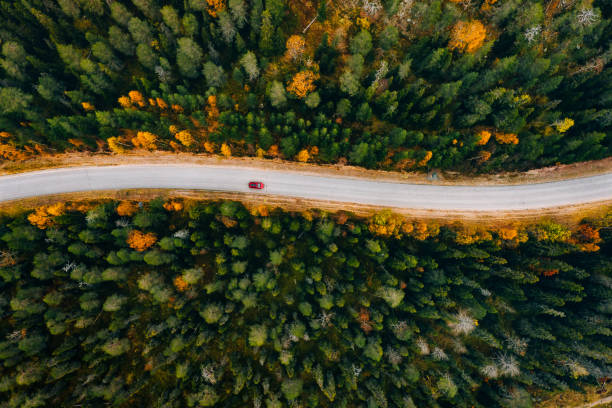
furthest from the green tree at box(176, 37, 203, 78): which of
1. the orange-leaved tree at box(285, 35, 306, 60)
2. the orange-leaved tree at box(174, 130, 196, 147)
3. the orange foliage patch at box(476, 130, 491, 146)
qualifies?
the orange foliage patch at box(476, 130, 491, 146)

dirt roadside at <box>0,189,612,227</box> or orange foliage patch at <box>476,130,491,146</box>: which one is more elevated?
orange foliage patch at <box>476,130,491,146</box>

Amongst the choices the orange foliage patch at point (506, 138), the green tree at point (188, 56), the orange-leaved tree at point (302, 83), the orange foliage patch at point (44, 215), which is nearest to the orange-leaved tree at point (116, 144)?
the orange foliage patch at point (44, 215)

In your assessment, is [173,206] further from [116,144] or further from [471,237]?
[471,237]

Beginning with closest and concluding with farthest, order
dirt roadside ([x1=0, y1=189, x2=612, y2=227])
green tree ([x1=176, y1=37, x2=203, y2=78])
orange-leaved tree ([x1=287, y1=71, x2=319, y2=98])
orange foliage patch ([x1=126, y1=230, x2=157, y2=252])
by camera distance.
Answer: orange foliage patch ([x1=126, y1=230, x2=157, y2=252]) → green tree ([x1=176, y1=37, x2=203, y2=78]) → orange-leaved tree ([x1=287, y1=71, x2=319, y2=98]) → dirt roadside ([x1=0, y1=189, x2=612, y2=227])

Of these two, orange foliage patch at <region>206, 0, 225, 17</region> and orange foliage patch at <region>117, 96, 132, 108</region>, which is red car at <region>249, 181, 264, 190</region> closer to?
orange foliage patch at <region>117, 96, 132, 108</region>

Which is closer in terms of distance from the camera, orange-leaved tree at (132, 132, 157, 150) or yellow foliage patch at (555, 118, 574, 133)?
yellow foliage patch at (555, 118, 574, 133)

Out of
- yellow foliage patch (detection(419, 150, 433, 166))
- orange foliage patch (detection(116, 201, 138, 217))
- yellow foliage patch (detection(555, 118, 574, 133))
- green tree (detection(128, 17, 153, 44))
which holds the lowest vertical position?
orange foliage patch (detection(116, 201, 138, 217))

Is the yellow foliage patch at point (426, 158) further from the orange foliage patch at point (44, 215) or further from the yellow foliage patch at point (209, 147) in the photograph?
the orange foliage patch at point (44, 215)
